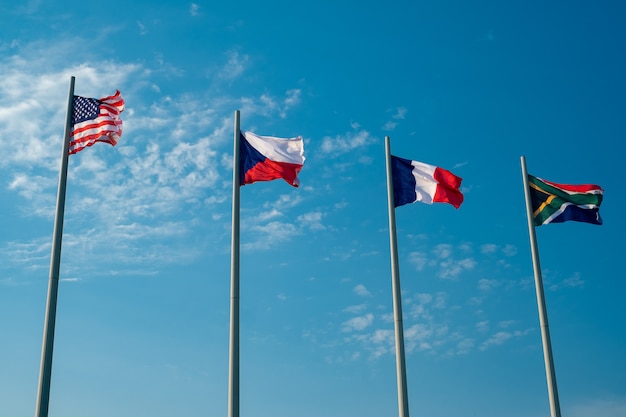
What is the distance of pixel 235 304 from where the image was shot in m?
25.2

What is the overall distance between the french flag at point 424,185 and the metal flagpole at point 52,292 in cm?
1306

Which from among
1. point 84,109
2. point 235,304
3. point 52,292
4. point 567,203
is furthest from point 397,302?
point 84,109

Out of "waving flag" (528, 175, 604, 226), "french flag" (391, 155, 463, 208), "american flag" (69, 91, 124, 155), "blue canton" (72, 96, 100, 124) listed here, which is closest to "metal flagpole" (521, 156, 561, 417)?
"waving flag" (528, 175, 604, 226)

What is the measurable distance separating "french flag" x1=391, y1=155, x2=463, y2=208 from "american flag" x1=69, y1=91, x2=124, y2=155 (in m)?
11.4

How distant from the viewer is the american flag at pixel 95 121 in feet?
87.4

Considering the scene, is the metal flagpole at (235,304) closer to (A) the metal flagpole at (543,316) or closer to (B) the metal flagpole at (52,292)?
(B) the metal flagpole at (52,292)

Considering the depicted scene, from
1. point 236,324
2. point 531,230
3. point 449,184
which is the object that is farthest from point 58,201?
point 531,230

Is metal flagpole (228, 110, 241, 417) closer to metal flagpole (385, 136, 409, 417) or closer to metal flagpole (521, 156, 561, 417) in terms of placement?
metal flagpole (385, 136, 409, 417)

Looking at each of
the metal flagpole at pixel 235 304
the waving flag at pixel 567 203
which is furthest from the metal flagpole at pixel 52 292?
the waving flag at pixel 567 203

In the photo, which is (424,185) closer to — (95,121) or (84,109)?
(95,121)

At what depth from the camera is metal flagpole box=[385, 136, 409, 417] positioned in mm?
26791

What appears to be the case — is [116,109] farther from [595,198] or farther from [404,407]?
[595,198]

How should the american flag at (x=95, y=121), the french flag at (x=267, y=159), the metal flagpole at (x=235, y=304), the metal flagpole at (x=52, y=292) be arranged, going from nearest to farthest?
the metal flagpole at (x=52, y=292)
the metal flagpole at (x=235, y=304)
the american flag at (x=95, y=121)
the french flag at (x=267, y=159)

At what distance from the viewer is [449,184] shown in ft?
101
